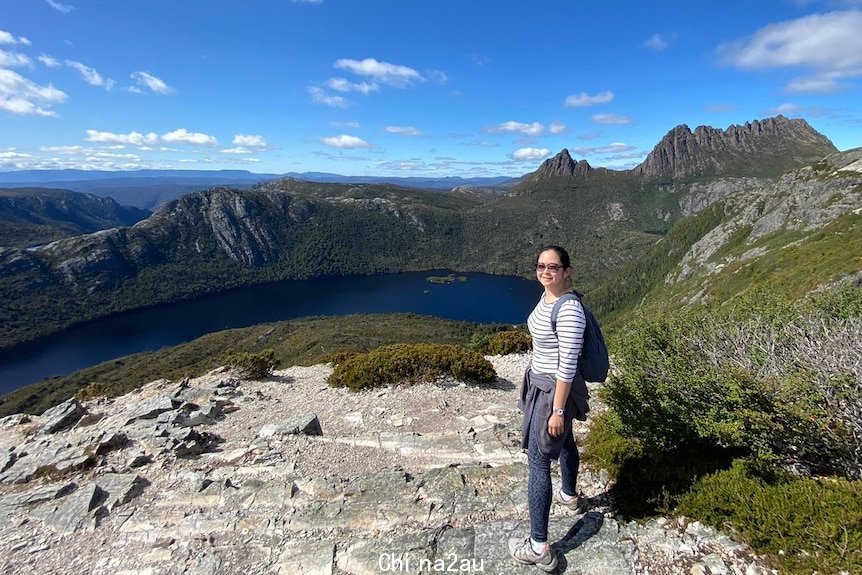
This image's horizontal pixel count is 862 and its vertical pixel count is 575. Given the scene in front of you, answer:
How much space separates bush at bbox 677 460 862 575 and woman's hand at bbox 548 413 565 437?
2.00 meters

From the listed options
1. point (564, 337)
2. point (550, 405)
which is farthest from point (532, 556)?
point (564, 337)

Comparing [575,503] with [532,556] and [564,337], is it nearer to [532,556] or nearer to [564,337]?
[532,556]

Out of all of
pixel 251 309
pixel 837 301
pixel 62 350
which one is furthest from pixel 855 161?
pixel 62 350

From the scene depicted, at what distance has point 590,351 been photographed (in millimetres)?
4141

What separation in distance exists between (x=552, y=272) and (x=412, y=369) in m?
9.66

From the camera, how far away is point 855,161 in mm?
87812

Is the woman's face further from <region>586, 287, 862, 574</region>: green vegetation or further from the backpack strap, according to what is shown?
<region>586, 287, 862, 574</region>: green vegetation

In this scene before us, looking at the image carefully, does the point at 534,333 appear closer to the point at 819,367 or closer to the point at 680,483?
the point at 680,483

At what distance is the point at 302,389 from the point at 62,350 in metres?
159

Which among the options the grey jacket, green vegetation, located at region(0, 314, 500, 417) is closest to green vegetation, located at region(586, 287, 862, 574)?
the grey jacket

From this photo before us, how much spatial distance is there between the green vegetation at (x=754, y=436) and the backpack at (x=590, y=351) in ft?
6.41

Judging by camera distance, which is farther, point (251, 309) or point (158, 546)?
point (251, 309)

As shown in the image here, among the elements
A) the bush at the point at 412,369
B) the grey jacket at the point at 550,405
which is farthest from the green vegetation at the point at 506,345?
the grey jacket at the point at 550,405

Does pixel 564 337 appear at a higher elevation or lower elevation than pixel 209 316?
higher
